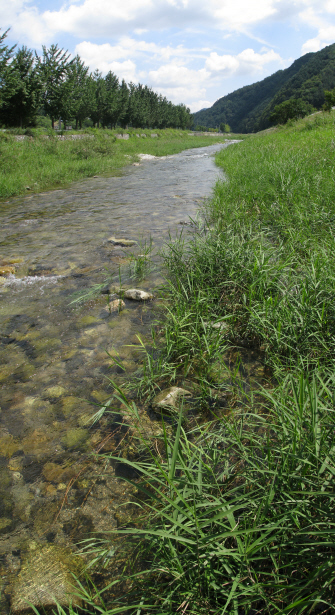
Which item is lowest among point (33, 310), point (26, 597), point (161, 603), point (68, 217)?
point (26, 597)

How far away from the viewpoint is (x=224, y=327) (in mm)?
2604

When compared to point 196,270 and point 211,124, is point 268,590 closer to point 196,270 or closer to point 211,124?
point 196,270

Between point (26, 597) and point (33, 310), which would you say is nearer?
point (26, 597)

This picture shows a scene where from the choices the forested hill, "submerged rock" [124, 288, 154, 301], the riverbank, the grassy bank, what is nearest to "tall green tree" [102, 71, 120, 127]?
the grassy bank

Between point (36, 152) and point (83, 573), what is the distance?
1645cm

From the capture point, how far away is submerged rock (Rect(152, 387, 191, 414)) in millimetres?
2051

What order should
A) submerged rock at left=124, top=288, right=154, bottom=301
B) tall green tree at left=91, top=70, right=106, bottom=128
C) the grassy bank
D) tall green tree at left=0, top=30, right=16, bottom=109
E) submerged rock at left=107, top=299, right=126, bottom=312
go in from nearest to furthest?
submerged rock at left=107, top=299, right=126, bottom=312
submerged rock at left=124, top=288, right=154, bottom=301
the grassy bank
tall green tree at left=0, top=30, right=16, bottom=109
tall green tree at left=91, top=70, right=106, bottom=128

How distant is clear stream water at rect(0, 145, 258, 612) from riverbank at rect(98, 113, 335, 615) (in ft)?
0.91

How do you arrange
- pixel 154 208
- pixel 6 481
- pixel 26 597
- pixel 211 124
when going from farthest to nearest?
pixel 211 124, pixel 154 208, pixel 6 481, pixel 26 597

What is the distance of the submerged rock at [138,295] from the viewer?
3609 millimetres

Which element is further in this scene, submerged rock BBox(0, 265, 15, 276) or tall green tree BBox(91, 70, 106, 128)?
tall green tree BBox(91, 70, 106, 128)

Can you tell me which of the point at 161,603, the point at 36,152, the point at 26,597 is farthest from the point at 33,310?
the point at 36,152

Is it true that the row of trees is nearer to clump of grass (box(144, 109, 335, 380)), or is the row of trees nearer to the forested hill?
clump of grass (box(144, 109, 335, 380))

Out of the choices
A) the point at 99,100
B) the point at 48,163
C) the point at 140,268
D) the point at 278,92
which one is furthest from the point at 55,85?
the point at 278,92
